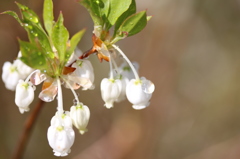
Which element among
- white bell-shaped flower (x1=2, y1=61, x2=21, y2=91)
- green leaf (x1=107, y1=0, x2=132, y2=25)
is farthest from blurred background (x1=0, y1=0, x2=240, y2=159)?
green leaf (x1=107, y1=0, x2=132, y2=25)

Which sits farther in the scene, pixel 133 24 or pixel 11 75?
Result: pixel 11 75

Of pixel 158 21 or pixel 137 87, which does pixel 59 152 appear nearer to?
pixel 137 87

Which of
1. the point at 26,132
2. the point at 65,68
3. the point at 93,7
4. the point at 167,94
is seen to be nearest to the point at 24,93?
the point at 65,68

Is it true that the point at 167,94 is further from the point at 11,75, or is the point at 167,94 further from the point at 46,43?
the point at 46,43

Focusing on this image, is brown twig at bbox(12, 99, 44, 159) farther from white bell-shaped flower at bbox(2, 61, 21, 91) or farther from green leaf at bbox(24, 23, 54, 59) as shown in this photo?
green leaf at bbox(24, 23, 54, 59)

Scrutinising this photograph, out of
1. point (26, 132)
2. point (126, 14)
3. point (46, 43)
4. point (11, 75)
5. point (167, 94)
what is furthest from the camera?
point (167, 94)

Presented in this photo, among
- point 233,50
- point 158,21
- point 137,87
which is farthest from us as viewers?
point 233,50

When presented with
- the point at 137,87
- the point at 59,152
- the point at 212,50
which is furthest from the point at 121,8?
the point at 212,50
